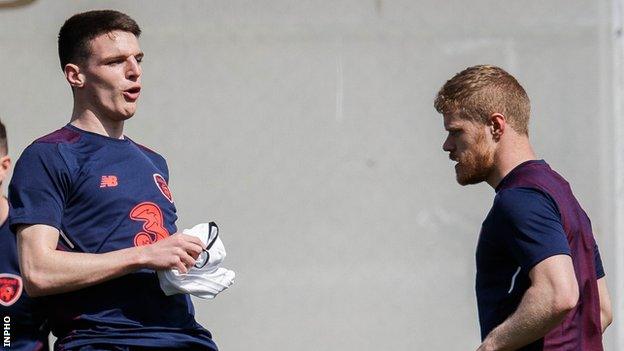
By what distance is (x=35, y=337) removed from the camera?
3.26 metres

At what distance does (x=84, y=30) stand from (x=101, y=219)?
519 millimetres

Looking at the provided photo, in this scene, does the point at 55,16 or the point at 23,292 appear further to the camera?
the point at 55,16

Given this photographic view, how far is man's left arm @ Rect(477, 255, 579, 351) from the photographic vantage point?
258 cm

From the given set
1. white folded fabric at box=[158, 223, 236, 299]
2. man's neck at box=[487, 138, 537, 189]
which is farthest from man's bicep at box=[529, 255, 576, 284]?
white folded fabric at box=[158, 223, 236, 299]

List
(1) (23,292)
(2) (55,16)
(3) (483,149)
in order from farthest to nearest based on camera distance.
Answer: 1. (2) (55,16)
2. (1) (23,292)
3. (3) (483,149)

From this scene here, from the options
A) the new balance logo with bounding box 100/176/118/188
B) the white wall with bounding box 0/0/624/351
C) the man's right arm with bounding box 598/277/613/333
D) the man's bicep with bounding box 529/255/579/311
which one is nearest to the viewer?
the man's bicep with bounding box 529/255/579/311

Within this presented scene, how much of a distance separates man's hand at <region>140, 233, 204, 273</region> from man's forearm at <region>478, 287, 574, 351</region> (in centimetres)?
74

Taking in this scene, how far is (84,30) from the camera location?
2.96 meters

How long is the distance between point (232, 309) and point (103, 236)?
66.5 inches

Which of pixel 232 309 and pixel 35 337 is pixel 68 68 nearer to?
pixel 35 337

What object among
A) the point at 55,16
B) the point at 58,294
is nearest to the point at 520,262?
the point at 58,294

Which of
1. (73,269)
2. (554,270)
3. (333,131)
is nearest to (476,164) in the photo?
(554,270)

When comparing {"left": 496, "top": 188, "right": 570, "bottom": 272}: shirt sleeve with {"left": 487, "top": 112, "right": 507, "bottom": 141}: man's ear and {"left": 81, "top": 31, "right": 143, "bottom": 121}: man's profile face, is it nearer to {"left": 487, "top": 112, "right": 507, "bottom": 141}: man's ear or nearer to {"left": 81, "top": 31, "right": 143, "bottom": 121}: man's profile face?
{"left": 487, "top": 112, "right": 507, "bottom": 141}: man's ear

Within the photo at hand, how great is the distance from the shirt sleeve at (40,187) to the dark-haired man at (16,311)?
Result: 53cm
